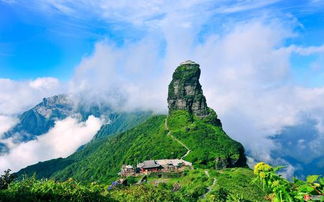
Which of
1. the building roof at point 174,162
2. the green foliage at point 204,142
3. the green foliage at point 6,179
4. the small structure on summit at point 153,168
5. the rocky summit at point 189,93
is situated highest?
the rocky summit at point 189,93

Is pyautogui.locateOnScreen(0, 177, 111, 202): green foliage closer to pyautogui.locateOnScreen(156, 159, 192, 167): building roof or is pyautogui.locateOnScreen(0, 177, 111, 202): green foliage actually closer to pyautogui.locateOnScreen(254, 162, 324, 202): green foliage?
pyautogui.locateOnScreen(254, 162, 324, 202): green foliage

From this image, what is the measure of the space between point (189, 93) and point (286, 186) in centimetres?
18345

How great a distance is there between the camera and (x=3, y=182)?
18.3m

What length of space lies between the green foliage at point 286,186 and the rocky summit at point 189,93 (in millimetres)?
174674

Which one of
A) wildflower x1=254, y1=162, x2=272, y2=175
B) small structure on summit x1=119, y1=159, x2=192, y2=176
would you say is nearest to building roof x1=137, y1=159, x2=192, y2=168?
small structure on summit x1=119, y1=159, x2=192, y2=176

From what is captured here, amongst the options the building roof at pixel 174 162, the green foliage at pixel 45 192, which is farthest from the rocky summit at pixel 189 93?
the green foliage at pixel 45 192

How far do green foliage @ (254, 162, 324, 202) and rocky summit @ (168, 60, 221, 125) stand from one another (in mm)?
174674

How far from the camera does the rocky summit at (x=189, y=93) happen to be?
187250 mm

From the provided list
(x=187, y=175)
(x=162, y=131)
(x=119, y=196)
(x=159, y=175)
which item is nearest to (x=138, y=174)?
(x=159, y=175)

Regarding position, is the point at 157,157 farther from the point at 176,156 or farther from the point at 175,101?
the point at 175,101

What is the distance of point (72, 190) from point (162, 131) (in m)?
157

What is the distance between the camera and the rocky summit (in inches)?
7372

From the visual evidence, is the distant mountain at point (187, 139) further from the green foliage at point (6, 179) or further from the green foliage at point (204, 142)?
the green foliage at point (6, 179)

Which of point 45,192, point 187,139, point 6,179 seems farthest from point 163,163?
point 45,192
